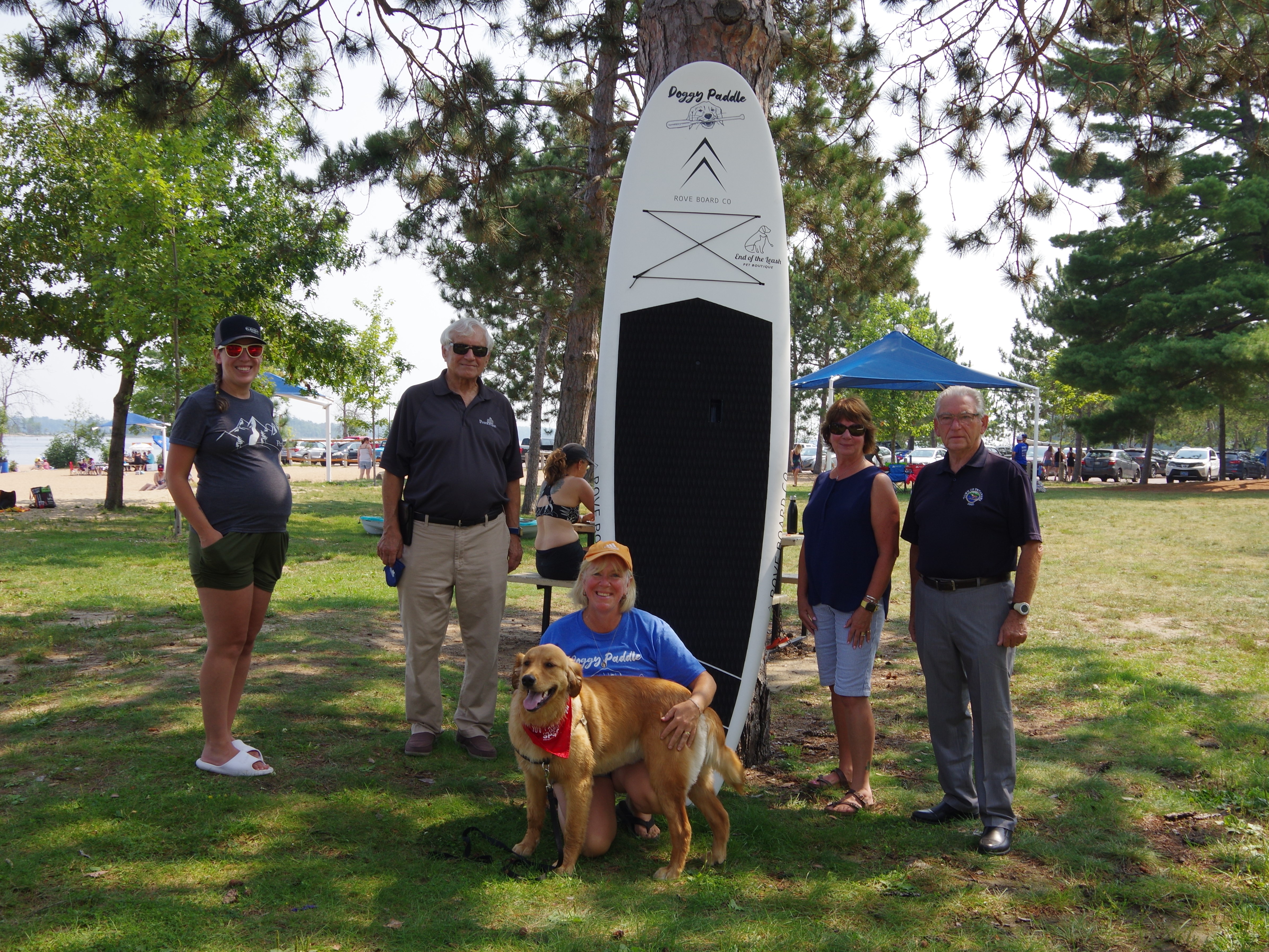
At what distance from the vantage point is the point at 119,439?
15.1 m

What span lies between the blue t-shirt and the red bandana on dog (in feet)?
1.02

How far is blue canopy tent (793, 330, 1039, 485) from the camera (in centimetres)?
1335

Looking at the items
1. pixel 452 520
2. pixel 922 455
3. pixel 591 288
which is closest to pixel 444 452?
pixel 452 520

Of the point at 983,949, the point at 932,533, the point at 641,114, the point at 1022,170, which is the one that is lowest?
the point at 983,949

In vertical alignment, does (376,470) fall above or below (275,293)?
below

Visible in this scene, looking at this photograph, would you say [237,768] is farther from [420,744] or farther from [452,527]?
[452,527]

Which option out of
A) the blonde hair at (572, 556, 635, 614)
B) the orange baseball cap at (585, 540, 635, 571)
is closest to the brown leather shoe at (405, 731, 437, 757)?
the blonde hair at (572, 556, 635, 614)

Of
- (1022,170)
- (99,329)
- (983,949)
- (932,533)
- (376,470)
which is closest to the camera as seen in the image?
(983,949)

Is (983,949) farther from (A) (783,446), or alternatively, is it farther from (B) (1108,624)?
(B) (1108,624)

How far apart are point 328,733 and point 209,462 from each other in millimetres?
1436

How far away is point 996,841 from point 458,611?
7.26 feet

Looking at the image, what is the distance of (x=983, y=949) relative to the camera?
2.40 metres

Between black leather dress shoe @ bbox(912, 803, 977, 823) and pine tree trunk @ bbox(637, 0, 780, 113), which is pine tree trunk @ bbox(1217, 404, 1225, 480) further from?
black leather dress shoe @ bbox(912, 803, 977, 823)

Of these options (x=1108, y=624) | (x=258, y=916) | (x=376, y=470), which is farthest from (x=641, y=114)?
Result: (x=376, y=470)
